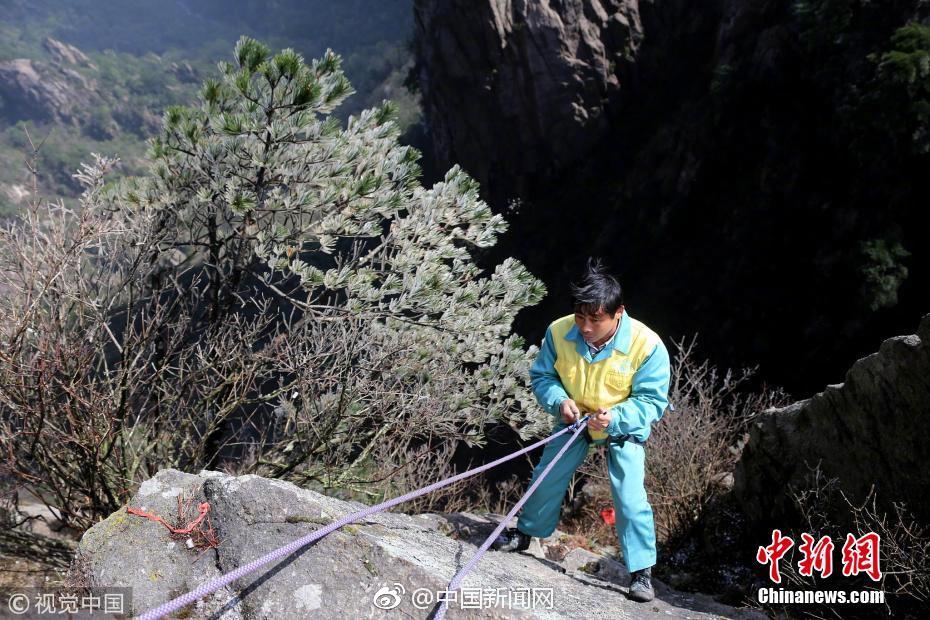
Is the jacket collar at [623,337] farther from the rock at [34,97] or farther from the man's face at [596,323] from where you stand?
the rock at [34,97]

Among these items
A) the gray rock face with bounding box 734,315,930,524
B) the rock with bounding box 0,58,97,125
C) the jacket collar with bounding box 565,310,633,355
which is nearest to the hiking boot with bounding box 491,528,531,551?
the jacket collar with bounding box 565,310,633,355

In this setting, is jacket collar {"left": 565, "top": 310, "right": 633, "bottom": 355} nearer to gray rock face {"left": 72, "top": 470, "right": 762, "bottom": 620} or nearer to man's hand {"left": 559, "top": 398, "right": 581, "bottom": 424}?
man's hand {"left": 559, "top": 398, "right": 581, "bottom": 424}

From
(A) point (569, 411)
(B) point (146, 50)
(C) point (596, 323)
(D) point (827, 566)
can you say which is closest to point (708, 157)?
(D) point (827, 566)

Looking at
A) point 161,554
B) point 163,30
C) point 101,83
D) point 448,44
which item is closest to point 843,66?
point 448,44

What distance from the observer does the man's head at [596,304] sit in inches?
110

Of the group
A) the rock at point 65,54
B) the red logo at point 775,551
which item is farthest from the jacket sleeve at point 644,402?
the rock at point 65,54

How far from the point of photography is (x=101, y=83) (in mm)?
110438

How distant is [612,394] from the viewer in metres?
2.96

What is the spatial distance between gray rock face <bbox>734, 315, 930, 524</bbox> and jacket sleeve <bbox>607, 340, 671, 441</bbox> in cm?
120

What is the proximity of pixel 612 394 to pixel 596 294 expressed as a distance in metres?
0.50

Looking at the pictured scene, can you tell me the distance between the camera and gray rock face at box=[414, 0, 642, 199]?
25.5 meters

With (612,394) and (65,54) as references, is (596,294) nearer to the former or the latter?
(612,394)

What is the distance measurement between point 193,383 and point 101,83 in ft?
421

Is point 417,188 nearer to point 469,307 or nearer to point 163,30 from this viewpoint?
point 469,307
